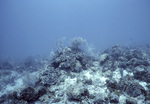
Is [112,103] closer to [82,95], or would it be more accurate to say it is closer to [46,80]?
[82,95]

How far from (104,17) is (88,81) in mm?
198112

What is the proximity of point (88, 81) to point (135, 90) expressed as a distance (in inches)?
119

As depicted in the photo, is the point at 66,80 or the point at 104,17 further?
the point at 104,17

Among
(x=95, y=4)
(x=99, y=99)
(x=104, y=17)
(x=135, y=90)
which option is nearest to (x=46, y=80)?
(x=99, y=99)

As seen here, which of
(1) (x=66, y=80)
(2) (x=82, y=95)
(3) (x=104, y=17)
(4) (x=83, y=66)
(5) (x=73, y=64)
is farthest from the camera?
(3) (x=104, y=17)

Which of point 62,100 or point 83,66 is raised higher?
point 83,66

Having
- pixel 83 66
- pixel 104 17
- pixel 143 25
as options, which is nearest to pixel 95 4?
pixel 104 17

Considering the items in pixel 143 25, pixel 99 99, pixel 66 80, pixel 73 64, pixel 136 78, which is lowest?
pixel 99 99

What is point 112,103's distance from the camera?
185 inches

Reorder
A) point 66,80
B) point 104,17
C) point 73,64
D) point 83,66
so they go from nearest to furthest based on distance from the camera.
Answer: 1. point 66,80
2. point 73,64
3. point 83,66
4. point 104,17

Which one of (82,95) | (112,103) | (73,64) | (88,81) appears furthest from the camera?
(73,64)

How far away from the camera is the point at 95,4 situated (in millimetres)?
166000

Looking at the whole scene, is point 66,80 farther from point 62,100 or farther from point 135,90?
point 135,90

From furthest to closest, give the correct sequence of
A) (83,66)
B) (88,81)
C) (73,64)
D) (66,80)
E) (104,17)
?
1. (104,17)
2. (83,66)
3. (73,64)
4. (66,80)
5. (88,81)
